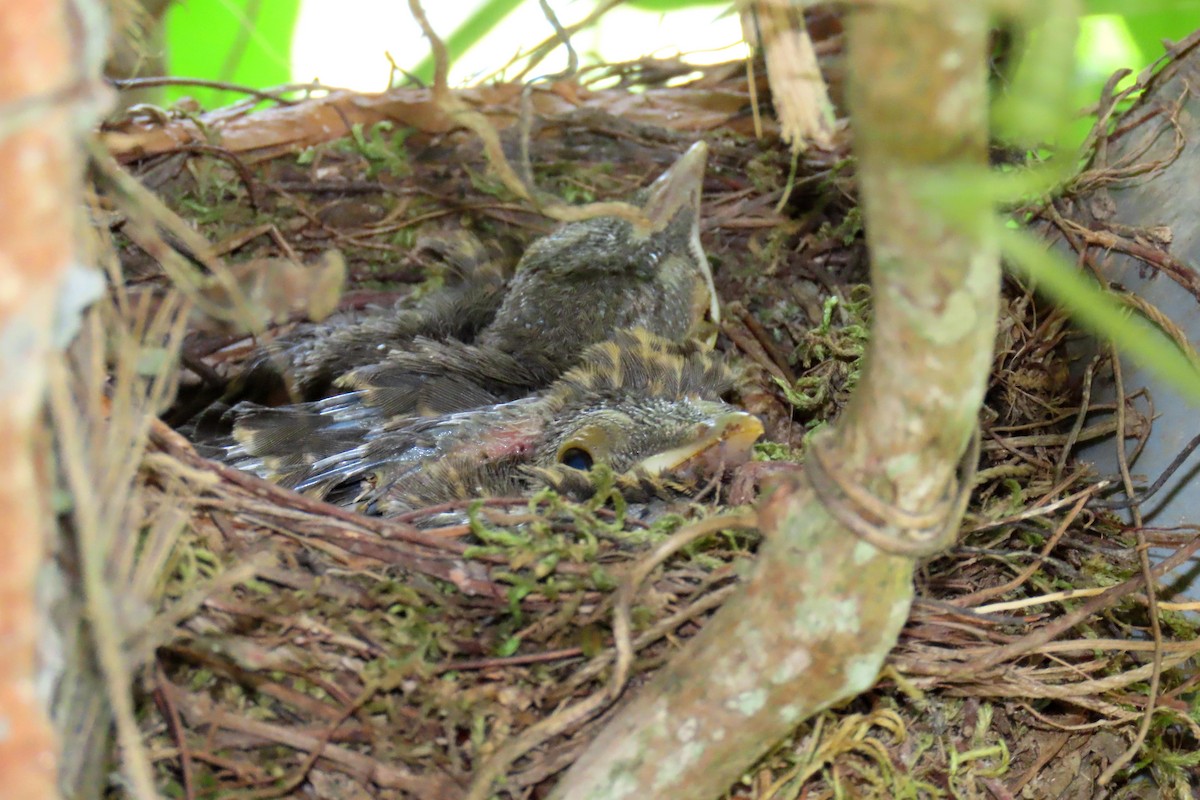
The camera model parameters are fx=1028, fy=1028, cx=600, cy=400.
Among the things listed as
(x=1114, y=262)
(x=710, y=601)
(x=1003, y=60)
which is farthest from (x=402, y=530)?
(x=1003, y=60)

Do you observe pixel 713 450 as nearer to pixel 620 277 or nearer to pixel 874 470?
pixel 620 277

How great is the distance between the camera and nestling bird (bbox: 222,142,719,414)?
1.59 m

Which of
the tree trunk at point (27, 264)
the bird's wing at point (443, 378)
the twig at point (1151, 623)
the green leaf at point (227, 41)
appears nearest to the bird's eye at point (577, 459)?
the bird's wing at point (443, 378)

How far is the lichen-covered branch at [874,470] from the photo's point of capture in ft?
1.74

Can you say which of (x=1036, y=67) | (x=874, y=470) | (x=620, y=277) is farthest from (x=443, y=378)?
(x=1036, y=67)

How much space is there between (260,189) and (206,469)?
3.27ft

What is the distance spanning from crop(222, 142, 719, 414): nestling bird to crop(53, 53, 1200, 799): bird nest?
0.51ft

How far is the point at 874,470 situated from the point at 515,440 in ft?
2.64

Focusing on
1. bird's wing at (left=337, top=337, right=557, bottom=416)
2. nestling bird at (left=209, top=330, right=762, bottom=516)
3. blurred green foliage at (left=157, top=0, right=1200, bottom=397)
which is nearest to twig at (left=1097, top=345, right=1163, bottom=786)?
blurred green foliage at (left=157, top=0, right=1200, bottom=397)

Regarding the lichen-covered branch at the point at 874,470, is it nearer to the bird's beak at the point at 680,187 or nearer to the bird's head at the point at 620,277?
the bird's head at the point at 620,277

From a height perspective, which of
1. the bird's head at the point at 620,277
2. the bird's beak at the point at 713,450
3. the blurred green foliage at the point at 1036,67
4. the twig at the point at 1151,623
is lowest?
the twig at the point at 1151,623

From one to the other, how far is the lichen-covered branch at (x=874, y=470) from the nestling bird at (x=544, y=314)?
813 millimetres

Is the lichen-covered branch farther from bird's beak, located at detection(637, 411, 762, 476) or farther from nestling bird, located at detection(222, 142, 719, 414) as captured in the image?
nestling bird, located at detection(222, 142, 719, 414)

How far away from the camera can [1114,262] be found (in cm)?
146
